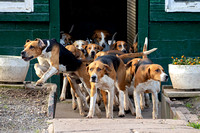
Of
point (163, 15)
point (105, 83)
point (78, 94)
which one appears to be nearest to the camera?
point (105, 83)

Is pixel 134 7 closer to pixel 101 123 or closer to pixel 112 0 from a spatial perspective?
pixel 112 0

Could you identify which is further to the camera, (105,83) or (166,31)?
(166,31)

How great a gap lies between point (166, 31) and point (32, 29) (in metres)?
3.38

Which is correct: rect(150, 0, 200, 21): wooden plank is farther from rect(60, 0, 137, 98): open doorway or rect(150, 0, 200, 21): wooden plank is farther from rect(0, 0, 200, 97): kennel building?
rect(60, 0, 137, 98): open doorway

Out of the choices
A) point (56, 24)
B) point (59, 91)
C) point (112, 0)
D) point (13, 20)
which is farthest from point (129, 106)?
point (112, 0)

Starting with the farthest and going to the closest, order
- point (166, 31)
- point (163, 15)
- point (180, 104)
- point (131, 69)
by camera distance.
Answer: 1. point (166, 31)
2. point (163, 15)
3. point (131, 69)
4. point (180, 104)

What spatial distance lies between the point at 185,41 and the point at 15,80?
447cm

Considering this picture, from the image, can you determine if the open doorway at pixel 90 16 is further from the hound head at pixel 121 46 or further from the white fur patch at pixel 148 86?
the white fur patch at pixel 148 86

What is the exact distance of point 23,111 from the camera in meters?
7.03

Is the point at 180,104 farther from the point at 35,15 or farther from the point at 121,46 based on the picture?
the point at 35,15

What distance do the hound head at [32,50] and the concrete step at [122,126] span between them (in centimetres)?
169

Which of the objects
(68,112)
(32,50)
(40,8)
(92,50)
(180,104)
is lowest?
(68,112)

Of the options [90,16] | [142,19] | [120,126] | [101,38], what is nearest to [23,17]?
[101,38]

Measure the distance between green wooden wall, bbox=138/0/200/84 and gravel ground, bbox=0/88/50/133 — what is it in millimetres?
3279
